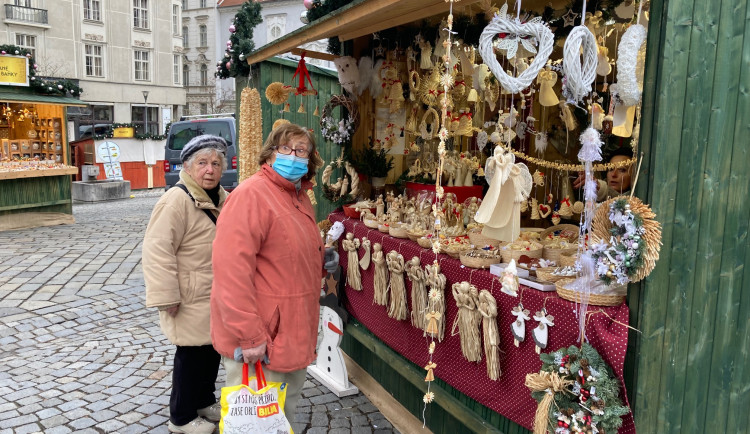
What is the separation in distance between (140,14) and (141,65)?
293 centimetres

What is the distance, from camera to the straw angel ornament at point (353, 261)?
4.41 meters

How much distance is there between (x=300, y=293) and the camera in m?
2.79

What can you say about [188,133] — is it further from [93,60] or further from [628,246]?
[93,60]

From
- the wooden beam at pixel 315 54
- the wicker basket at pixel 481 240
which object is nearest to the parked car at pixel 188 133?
the wooden beam at pixel 315 54

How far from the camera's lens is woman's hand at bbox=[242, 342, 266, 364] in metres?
2.64

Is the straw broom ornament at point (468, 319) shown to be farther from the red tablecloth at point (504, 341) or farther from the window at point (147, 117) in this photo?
the window at point (147, 117)

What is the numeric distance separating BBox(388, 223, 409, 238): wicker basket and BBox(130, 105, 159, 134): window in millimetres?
31719

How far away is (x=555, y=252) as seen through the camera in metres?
3.09

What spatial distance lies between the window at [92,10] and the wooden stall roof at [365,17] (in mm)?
30473

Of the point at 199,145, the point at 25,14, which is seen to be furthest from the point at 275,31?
the point at 199,145

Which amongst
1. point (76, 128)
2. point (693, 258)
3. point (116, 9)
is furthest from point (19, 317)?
point (116, 9)

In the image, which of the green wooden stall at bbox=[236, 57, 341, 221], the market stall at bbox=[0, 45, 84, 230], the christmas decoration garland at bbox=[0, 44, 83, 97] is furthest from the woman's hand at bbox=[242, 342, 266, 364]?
the christmas decoration garland at bbox=[0, 44, 83, 97]

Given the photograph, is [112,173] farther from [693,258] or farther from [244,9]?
[693,258]

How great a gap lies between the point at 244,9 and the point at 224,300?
6.37 m
